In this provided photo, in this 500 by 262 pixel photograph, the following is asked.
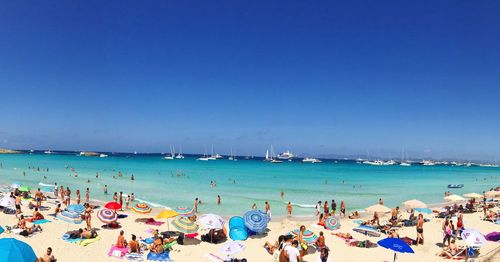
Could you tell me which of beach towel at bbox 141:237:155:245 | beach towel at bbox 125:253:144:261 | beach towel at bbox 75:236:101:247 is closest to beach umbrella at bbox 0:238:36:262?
beach towel at bbox 125:253:144:261

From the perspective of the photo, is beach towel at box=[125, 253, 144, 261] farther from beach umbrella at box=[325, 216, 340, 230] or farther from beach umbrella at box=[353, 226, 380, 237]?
beach umbrella at box=[353, 226, 380, 237]

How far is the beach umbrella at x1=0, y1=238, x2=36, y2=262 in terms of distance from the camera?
8.38 metres

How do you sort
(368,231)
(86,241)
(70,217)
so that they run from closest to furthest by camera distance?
(86,241) < (70,217) < (368,231)

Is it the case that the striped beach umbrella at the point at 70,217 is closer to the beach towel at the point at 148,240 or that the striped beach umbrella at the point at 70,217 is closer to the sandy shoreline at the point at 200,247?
the sandy shoreline at the point at 200,247

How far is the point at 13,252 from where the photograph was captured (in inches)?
336

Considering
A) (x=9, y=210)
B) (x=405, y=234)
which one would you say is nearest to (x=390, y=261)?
(x=405, y=234)

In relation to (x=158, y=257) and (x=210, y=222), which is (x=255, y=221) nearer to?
(x=210, y=222)

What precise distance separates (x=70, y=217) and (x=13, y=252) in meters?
7.97

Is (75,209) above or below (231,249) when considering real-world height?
above

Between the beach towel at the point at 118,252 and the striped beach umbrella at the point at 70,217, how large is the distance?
11.9ft

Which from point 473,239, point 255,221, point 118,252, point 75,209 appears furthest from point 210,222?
point 473,239

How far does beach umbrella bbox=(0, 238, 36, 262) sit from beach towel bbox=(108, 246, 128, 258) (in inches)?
173

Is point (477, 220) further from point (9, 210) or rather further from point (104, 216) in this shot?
point (9, 210)

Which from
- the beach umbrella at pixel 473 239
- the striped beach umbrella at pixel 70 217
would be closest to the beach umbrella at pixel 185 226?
the striped beach umbrella at pixel 70 217
